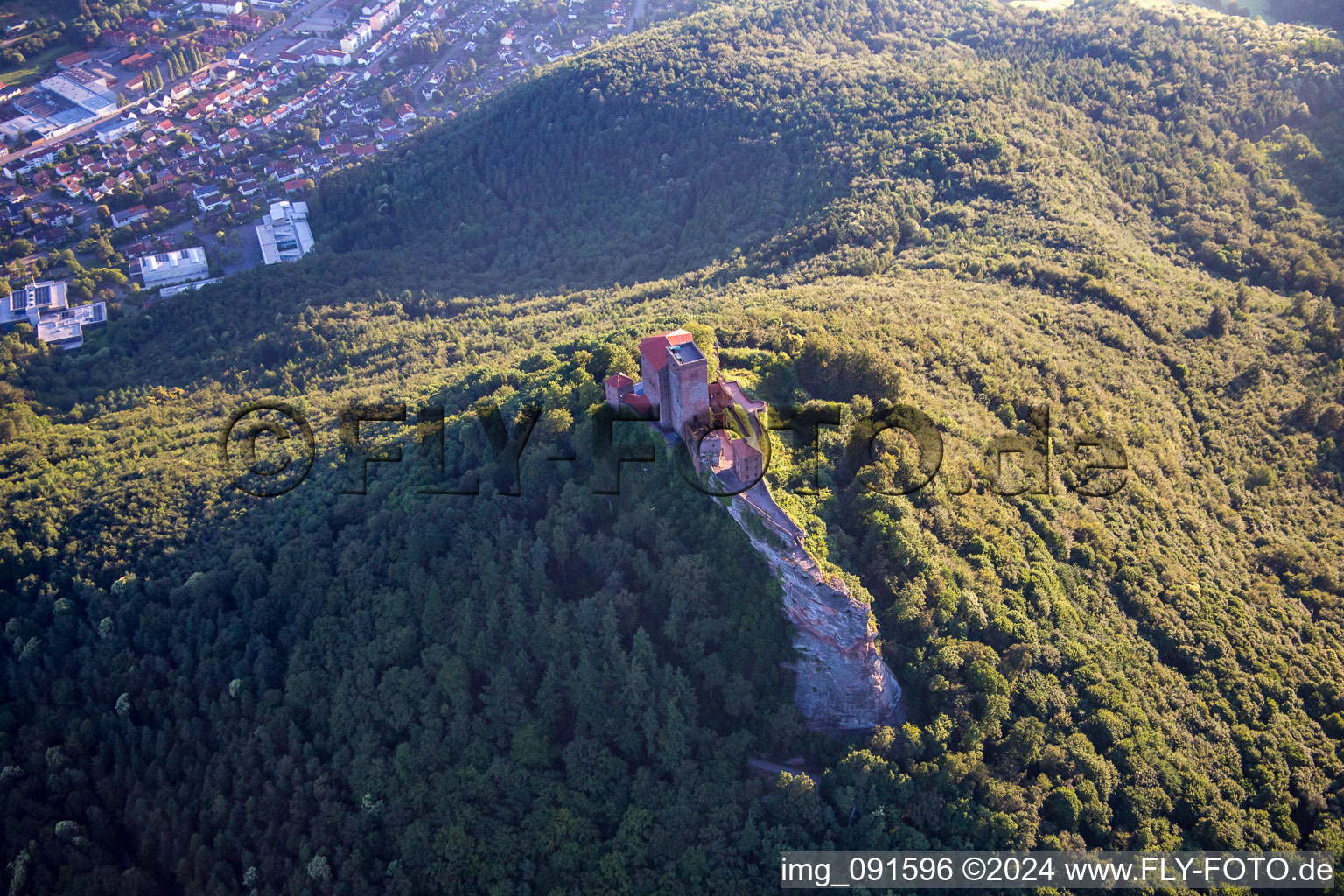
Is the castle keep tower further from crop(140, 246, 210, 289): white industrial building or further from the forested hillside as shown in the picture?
crop(140, 246, 210, 289): white industrial building

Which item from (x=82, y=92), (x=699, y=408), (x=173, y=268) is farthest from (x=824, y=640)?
(x=82, y=92)

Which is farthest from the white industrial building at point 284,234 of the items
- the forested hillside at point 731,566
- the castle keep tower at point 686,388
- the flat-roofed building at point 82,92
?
the castle keep tower at point 686,388

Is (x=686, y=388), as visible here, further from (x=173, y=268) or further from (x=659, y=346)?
(x=173, y=268)

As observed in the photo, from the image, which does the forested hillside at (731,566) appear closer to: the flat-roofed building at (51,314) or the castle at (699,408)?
the castle at (699,408)

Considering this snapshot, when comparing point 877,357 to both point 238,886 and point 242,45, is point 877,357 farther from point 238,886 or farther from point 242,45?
point 242,45

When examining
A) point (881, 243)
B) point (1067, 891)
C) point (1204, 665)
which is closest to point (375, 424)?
point (881, 243)

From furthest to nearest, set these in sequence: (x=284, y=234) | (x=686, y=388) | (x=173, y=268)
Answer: (x=284, y=234) < (x=173, y=268) < (x=686, y=388)

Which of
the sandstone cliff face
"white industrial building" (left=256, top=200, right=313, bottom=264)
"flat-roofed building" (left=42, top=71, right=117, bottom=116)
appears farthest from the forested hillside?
"flat-roofed building" (left=42, top=71, right=117, bottom=116)
